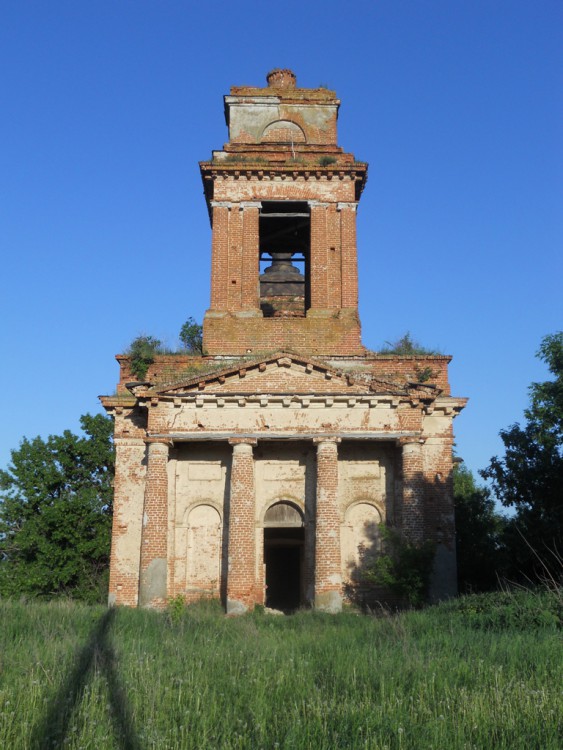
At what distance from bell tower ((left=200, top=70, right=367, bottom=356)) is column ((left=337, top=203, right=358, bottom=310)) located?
0.03 m

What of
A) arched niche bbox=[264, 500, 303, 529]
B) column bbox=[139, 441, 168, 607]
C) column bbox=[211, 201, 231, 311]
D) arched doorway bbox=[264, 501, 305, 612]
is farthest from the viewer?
arched doorway bbox=[264, 501, 305, 612]

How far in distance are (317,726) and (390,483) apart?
12.5 metres

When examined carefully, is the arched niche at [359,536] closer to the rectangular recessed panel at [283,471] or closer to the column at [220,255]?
the rectangular recessed panel at [283,471]

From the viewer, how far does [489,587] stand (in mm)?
20188

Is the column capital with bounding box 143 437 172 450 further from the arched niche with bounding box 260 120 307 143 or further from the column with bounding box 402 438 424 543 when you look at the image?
the arched niche with bounding box 260 120 307 143

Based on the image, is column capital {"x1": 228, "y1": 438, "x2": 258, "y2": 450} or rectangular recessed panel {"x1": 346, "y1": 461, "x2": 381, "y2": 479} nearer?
column capital {"x1": 228, "y1": 438, "x2": 258, "y2": 450}

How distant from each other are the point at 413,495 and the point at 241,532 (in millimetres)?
4019

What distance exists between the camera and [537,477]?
21.1 metres

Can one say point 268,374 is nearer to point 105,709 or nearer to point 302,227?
point 302,227

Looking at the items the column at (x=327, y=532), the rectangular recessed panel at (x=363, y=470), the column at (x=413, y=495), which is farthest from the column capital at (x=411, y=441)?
the column at (x=327, y=532)

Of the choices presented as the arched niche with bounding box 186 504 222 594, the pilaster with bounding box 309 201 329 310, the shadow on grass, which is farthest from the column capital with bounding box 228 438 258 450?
the shadow on grass

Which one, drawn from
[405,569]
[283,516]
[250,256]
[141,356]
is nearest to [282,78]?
[250,256]

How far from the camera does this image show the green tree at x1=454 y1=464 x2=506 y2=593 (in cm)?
2038

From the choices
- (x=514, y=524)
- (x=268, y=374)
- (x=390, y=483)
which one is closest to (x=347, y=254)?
(x=268, y=374)
